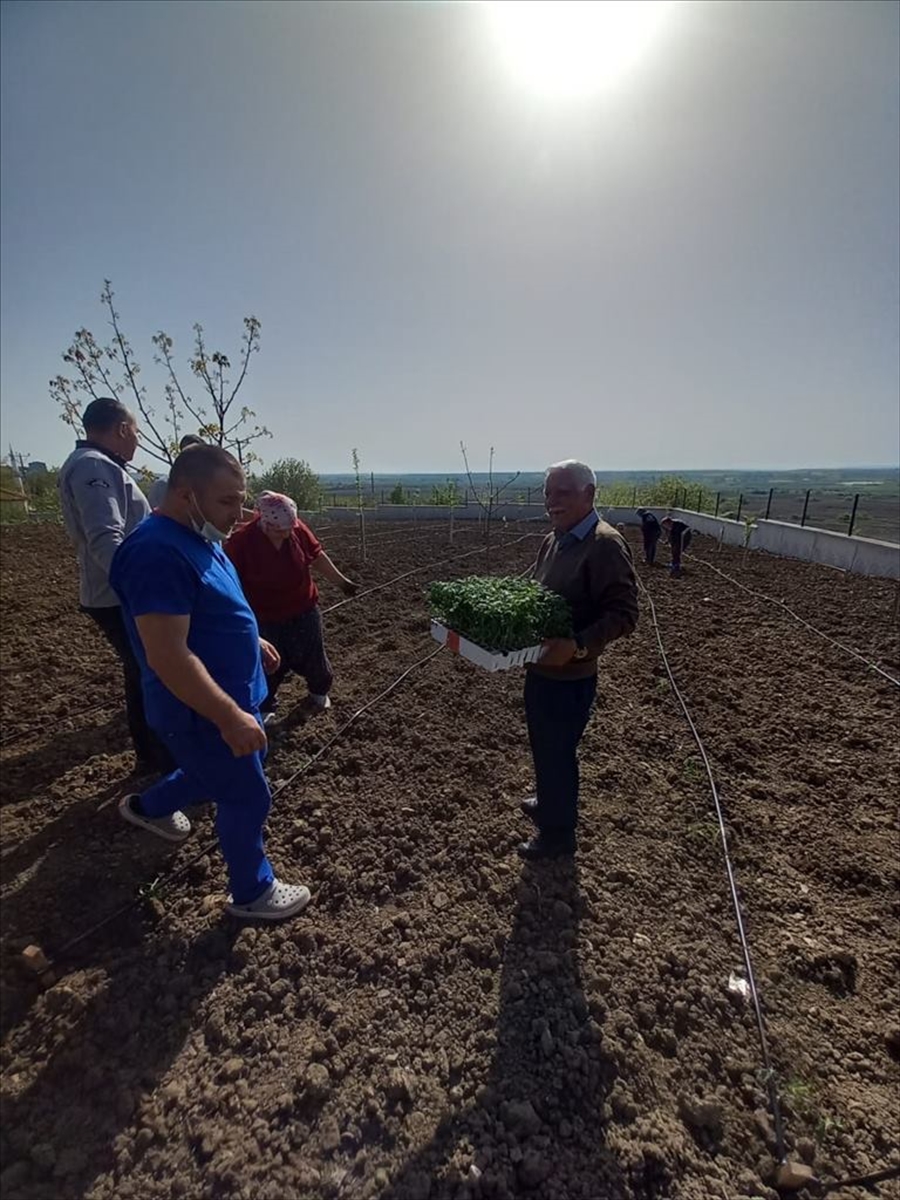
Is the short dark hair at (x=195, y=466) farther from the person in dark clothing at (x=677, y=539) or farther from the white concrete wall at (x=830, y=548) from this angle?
the white concrete wall at (x=830, y=548)

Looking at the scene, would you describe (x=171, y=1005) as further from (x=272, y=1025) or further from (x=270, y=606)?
(x=270, y=606)

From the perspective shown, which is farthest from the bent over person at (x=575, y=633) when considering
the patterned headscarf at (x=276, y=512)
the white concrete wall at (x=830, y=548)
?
the white concrete wall at (x=830, y=548)

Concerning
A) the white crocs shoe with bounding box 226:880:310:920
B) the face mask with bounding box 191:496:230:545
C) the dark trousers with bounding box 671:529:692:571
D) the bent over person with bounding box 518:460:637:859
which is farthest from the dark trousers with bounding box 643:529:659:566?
the face mask with bounding box 191:496:230:545

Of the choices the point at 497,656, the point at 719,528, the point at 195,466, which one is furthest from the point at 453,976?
the point at 719,528

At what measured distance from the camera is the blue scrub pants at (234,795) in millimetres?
1679

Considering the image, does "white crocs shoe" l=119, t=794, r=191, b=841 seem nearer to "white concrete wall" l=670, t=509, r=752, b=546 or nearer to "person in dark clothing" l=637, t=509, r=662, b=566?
"person in dark clothing" l=637, t=509, r=662, b=566

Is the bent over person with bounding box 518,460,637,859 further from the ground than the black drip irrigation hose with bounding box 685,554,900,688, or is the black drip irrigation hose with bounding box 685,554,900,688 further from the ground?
the bent over person with bounding box 518,460,637,859

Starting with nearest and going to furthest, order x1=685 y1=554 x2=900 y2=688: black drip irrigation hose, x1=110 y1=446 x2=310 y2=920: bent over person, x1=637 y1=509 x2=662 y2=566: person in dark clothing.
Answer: x1=110 y1=446 x2=310 y2=920: bent over person
x1=685 y1=554 x2=900 y2=688: black drip irrigation hose
x1=637 y1=509 x2=662 y2=566: person in dark clothing

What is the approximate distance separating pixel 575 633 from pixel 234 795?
1.30 meters

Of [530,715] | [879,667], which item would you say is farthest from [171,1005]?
[879,667]

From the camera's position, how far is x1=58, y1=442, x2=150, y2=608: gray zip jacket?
7.79ft

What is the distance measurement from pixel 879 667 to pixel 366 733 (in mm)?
4351

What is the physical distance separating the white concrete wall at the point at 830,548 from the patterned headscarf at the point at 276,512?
9.11 m

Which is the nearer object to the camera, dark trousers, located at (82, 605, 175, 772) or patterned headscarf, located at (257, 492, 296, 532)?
dark trousers, located at (82, 605, 175, 772)
